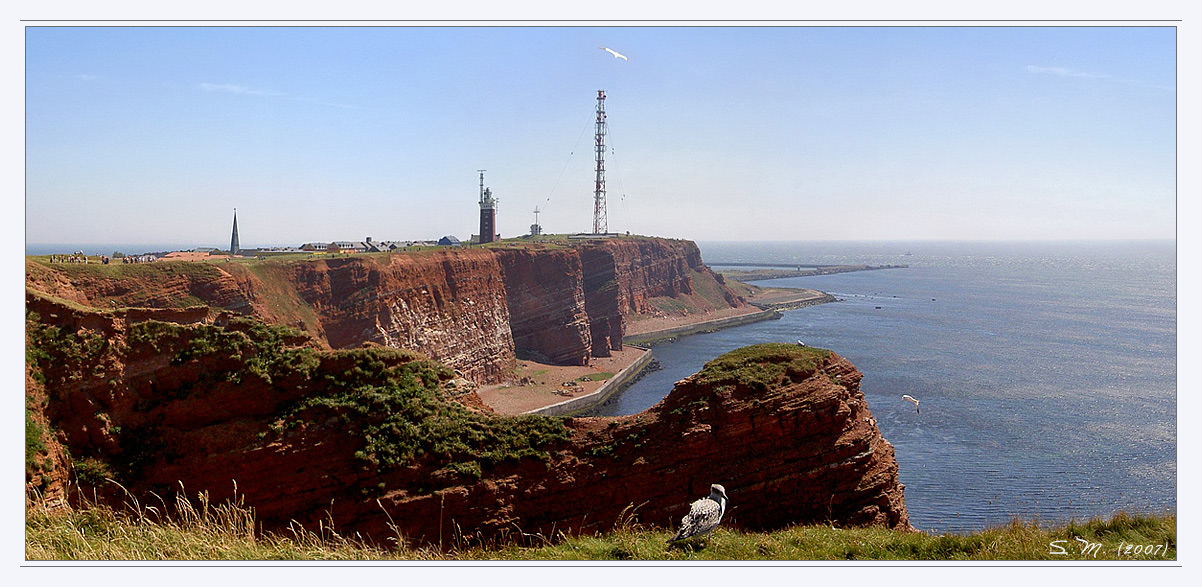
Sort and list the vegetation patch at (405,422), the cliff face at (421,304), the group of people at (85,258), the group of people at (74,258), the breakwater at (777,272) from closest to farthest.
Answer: the vegetation patch at (405,422)
the group of people at (85,258)
the group of people at (74,258)
the cliff face at (421,304)
the breakwater at (777,272)

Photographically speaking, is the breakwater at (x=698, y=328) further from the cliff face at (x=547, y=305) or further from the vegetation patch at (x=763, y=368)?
the vegetation patch at (x=763, y=368)

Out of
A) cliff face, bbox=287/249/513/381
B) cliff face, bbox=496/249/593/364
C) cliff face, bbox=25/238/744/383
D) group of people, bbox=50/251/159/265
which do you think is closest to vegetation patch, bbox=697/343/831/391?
cliff face, bbox=25/238/744/383

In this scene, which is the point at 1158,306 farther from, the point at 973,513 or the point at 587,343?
the point at 973,513

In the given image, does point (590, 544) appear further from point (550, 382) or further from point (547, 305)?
point (547, 305)

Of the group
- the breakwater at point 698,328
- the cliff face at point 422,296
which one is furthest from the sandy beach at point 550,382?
the cliff face at point 422,296

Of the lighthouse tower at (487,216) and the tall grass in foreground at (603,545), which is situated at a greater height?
the lighthouse tower at (487,216)

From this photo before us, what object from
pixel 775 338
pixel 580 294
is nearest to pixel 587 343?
pixel 580 294
